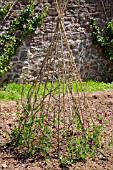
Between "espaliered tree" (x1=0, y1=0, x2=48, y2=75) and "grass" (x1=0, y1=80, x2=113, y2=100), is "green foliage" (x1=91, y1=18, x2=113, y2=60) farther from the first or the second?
"espaliered tree" (x1=0, y1=0, x2=48, y2=75)

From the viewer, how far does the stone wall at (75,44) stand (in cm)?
900

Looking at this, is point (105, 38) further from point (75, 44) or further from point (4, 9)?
point (4, 9)

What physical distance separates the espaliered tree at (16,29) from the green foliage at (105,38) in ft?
4.27

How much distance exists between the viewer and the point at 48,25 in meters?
9.13

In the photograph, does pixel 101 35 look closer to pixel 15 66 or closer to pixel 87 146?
pixel 15 66

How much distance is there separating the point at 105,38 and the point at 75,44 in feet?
2.71

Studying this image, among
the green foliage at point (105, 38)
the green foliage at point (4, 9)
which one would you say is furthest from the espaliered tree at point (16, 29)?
the green foliage at point (105, 38)

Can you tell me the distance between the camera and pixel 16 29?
891cm

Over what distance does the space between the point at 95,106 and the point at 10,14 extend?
11.6ft

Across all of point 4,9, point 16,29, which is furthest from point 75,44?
point 4,9

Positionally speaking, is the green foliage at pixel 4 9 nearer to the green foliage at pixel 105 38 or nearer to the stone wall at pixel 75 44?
the stone wall at pixel 75 44

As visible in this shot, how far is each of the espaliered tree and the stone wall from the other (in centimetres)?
14

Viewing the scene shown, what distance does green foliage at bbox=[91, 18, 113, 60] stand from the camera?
952 centimetres

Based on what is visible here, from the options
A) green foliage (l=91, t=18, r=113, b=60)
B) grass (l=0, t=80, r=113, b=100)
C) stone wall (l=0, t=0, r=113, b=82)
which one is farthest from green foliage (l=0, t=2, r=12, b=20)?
green foliage (l=91, t=18, r=113, b=60)
